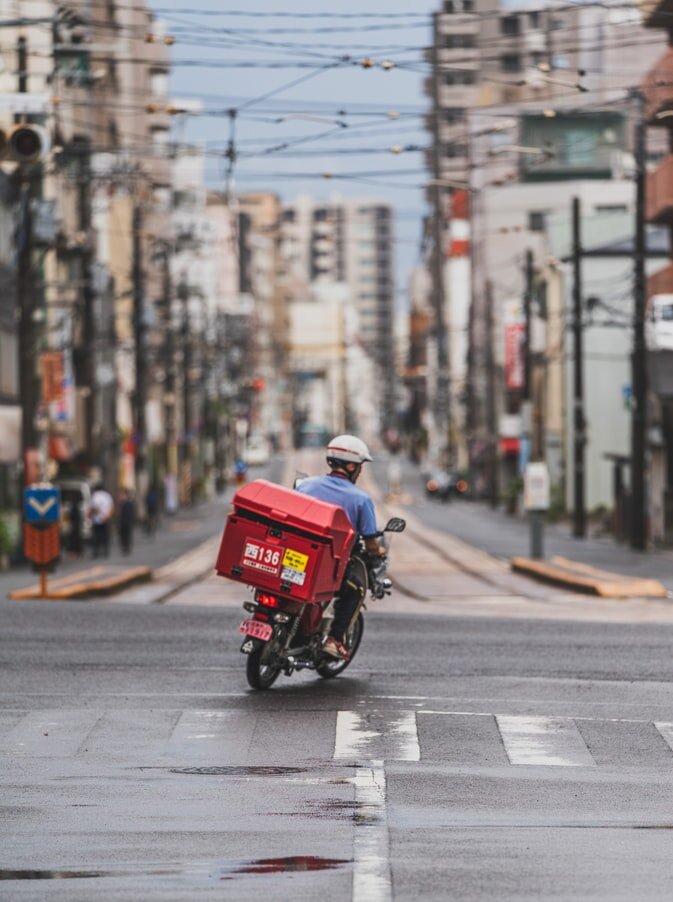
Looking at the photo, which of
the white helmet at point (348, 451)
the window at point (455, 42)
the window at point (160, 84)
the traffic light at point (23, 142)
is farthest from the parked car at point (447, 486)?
the white helmet at point (348, 451)

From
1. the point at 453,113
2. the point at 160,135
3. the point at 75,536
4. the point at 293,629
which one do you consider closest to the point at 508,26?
the point at 160,135

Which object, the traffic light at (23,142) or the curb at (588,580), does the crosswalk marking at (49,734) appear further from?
the curb at (588,580)

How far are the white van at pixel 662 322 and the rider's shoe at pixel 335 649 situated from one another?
4070 centimetres

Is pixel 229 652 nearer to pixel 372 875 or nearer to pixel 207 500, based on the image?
pixel 372 875

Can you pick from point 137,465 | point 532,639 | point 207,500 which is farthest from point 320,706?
point 207,500

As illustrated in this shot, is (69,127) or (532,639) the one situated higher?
(69,127)

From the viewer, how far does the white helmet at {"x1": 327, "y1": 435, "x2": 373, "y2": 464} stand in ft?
53.6

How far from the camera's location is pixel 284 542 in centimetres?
1534

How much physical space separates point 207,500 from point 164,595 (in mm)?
81829

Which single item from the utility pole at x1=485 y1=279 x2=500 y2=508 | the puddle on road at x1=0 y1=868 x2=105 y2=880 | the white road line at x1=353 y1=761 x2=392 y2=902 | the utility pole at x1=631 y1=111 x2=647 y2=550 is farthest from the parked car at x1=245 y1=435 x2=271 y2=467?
the puddle on road at x1=0 y1=868 x2=105 y2=880

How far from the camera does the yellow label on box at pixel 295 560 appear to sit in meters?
15.3

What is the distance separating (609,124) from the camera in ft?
417

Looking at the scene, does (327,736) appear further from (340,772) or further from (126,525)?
(126,525)

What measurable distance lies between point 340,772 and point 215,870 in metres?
3.04
